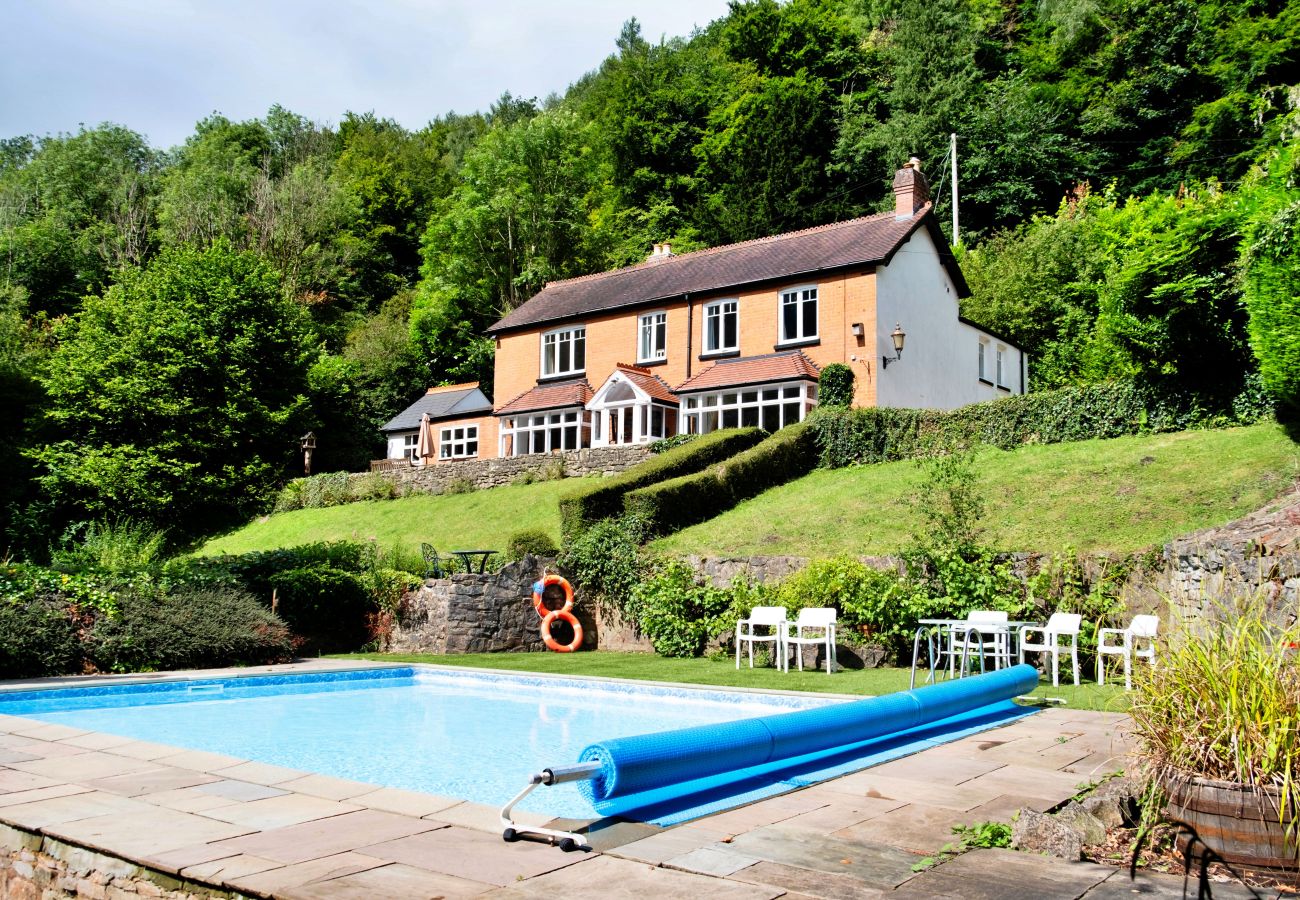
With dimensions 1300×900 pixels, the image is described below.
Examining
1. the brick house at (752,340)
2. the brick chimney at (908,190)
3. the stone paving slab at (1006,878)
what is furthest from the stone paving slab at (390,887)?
the brick chimney at (908,190)

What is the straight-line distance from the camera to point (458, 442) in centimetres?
3891

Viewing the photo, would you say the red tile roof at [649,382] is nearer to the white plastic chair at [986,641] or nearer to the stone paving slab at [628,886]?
the white plastic chair at [986,641]

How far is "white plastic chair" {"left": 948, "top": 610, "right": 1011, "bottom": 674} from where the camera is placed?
10.8 meters

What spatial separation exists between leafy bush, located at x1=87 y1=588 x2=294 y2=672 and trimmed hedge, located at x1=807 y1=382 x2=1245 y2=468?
1476cm

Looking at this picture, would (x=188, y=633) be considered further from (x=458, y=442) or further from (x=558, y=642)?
(x=458, y=442)

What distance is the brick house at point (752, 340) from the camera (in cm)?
2808

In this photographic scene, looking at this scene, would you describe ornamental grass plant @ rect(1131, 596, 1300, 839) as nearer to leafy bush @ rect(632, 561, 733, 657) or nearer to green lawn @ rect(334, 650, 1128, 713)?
green lawn @ rect(334, 650, 1128, 713)

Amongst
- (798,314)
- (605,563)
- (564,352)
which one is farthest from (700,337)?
(605,563)

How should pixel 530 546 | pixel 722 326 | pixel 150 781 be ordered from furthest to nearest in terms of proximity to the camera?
pixel 722 326, pixel 530 546, pixel 150 781

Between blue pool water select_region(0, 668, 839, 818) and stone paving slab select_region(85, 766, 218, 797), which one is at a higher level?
stone paving slab select_region(85, 766, 218, 797)

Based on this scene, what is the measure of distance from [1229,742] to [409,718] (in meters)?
9.11

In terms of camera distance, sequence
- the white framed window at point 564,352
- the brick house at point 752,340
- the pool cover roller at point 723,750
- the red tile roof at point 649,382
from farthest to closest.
→ the white framed window at point 564,352 < the red tile roof at point 649,382 < the brick house at point 752,340 < the pool cover roller at point 723,750

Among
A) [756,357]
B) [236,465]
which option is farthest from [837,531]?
[236,465]

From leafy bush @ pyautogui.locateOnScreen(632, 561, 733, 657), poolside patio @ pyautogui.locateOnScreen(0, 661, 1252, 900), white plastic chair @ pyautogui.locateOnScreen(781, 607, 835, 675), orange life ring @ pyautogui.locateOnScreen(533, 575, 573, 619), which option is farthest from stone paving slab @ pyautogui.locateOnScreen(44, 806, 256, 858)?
orange life ring @ pyautogui.locateOnScreen(533, 575, 573, 619)
